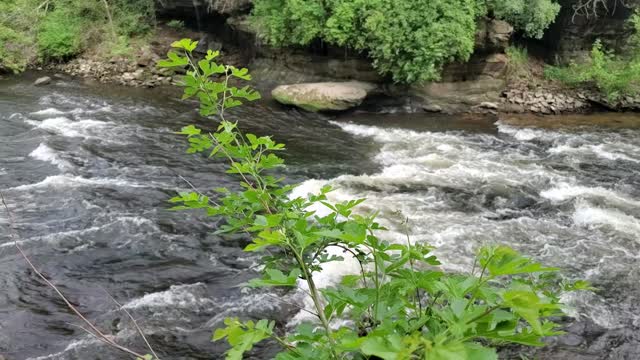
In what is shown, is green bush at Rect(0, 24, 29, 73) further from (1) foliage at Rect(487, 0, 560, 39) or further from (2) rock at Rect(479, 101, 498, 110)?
(1) foliage at Rect(487, 0, 560, 39)

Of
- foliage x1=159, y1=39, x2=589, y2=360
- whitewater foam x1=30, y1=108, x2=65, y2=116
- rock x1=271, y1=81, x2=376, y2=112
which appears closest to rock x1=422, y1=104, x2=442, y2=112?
rock x1=271, y1=81, x2=376, y2=112

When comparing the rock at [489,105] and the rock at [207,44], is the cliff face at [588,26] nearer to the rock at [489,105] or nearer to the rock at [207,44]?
the rock at [489,105]

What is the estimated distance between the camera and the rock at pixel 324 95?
44.5 ft

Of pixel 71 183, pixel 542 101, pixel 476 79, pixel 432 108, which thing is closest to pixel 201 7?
pixel 432 108

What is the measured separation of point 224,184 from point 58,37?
12.3 metres

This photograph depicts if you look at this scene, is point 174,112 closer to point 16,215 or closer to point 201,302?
point 16,215

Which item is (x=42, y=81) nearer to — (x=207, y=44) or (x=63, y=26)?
(x=63, y=26)

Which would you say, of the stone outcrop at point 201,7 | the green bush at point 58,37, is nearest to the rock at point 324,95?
the stone outcrop at point 201,7

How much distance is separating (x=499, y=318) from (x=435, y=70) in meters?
13.1

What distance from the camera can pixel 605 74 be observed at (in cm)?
1410

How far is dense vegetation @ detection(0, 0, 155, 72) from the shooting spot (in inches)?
Answer: 691

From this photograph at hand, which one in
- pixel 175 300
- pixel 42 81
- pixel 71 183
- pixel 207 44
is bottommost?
pixel 175 300

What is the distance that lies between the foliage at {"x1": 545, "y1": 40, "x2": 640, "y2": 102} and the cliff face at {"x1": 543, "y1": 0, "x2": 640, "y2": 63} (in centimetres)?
45

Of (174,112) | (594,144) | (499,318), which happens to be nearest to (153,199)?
(174,112)
